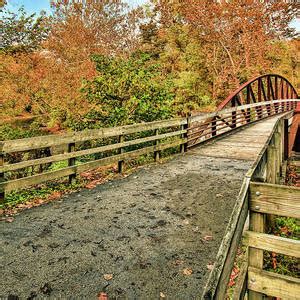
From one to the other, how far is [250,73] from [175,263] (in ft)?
80.7

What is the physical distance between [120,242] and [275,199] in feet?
7.43

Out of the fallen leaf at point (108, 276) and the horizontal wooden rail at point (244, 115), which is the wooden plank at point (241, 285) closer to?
the fallen leaf at point (108, 276)

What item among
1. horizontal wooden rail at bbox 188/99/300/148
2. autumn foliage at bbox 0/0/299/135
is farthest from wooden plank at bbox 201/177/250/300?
autumn foliage at bbox 0/0/299/135

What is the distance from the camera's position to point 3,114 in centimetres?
2159

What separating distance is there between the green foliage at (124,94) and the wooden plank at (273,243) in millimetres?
9433

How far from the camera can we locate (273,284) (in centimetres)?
239

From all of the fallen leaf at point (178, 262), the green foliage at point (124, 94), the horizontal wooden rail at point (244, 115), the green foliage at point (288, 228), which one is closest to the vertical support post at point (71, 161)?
the fallen leaf at point (178, 262)

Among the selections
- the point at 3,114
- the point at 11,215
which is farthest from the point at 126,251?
the point at 3,114

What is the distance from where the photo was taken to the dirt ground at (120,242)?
10.0 feet

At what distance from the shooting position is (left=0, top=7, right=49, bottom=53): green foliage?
Result: 57.0ft

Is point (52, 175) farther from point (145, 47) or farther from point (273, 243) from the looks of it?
point (145, 47)

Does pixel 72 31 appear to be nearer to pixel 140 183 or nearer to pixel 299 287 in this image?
pixel 140 183

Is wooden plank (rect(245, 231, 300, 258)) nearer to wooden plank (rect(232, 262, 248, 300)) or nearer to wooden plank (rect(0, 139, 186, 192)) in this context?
wooden plank (rect(232, 262, 248, 300))

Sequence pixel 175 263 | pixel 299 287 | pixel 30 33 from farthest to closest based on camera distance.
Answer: pixel 30 33
pixel 175 263
pixel 299 287
